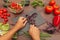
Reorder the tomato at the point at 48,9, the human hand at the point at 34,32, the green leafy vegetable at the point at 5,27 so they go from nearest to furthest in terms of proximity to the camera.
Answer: the human hand at the point at 34,32
the green leafy vegetable at the point at 5,27
the tomato at the point at 48,9

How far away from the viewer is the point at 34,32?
1.56 meters

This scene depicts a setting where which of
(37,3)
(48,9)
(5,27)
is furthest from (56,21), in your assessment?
(5,27)

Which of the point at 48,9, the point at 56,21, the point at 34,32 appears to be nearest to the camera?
the point at 34,32

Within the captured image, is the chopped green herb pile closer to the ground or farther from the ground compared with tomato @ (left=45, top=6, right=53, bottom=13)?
farther from the ground

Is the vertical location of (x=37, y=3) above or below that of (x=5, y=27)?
above

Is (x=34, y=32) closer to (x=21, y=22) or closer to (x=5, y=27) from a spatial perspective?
(x=21, y=22)

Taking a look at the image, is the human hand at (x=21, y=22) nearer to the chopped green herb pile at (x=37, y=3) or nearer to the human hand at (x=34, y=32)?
the human hand at (x=34, y=32)

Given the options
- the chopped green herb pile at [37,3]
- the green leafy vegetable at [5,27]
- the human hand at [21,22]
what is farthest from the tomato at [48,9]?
the green leafy vegetable at [5,27]

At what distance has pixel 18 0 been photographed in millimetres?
1937

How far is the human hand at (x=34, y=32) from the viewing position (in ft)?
5.01

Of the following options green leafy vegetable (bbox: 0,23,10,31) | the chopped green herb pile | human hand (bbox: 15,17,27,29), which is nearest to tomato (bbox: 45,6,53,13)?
the chopped green herb pile

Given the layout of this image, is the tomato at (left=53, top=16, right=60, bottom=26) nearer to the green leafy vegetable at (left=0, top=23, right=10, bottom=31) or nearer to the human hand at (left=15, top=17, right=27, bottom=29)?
the human hand at (left=15, top=17, right=27, bottom=29)

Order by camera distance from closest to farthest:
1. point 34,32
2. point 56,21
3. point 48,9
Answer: point 34,32 < point 56,21 < point 48,9

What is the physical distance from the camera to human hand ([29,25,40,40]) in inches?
60.1
